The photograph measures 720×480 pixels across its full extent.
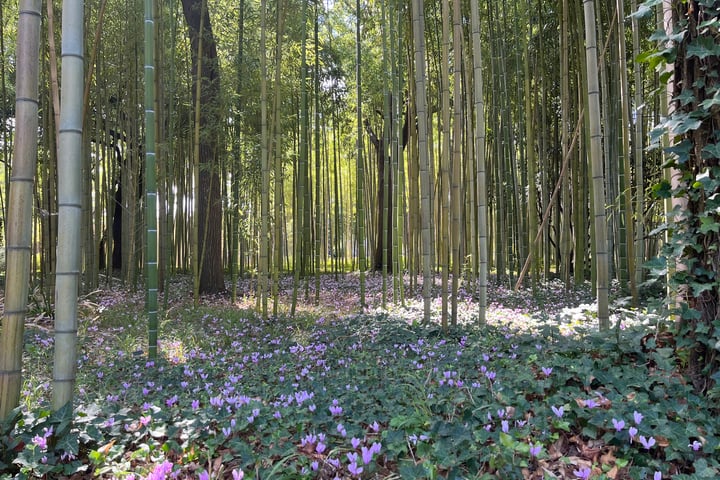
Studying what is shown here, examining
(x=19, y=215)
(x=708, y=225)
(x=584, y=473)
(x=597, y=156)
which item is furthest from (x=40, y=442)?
(x=597, y=156)

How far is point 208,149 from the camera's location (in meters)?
6.05

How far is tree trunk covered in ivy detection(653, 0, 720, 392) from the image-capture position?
66.1 inches

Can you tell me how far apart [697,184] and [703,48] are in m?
0.48

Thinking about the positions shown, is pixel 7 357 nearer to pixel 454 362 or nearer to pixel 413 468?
pixel 413 468

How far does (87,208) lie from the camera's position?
5039 millimetres

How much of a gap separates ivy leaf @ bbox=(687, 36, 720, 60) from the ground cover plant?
3.55 ft

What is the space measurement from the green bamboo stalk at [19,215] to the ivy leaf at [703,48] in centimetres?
222

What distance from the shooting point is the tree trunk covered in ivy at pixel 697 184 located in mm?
1679

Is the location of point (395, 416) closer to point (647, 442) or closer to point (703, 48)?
point (647, 442)

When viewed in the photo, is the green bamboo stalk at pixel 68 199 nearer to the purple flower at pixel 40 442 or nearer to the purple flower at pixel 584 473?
the purple flower at pixel 40 442

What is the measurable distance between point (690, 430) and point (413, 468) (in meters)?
0.85

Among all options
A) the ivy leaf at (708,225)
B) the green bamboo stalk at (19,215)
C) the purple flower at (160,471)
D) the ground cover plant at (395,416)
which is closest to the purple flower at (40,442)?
the ground cover plant at (395,416)

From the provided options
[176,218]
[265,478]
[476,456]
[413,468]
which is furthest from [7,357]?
[176,218]

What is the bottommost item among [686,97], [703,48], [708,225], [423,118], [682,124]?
[708,225]
